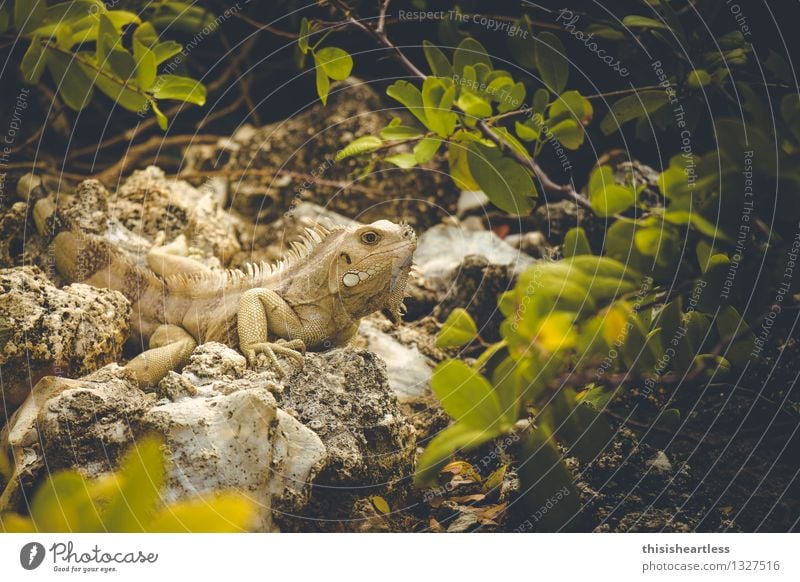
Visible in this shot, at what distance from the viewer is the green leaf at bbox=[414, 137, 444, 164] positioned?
207cm

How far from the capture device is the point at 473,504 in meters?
2.03

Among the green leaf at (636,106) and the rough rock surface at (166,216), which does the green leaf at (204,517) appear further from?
the rough rock surface at (166,216)

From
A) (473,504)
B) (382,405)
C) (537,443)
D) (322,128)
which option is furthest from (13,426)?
(322,128)

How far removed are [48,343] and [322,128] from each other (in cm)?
169

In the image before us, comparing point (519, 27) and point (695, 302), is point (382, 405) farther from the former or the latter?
point (519, 27)

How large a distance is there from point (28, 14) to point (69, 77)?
191 mm

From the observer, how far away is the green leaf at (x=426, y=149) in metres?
2.07

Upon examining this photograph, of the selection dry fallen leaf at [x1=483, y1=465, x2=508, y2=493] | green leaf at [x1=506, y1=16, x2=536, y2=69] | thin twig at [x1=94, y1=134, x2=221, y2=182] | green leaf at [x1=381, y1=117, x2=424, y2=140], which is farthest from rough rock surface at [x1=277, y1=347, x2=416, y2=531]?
thin twig at [x1=94, y1=134, x2=221, y2=182]

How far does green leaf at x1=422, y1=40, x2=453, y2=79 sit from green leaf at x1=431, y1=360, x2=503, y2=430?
3.74ft

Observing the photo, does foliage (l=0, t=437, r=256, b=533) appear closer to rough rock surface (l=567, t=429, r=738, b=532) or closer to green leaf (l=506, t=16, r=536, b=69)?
rough rock surface (l=567, t=429, r=738, b=532)

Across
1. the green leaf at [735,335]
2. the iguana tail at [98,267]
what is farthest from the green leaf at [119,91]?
the green leaf at [735,335]

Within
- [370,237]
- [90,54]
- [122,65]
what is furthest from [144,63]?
[370,237]

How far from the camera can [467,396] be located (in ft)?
4.20

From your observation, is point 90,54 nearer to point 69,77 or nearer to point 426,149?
point 69,77
